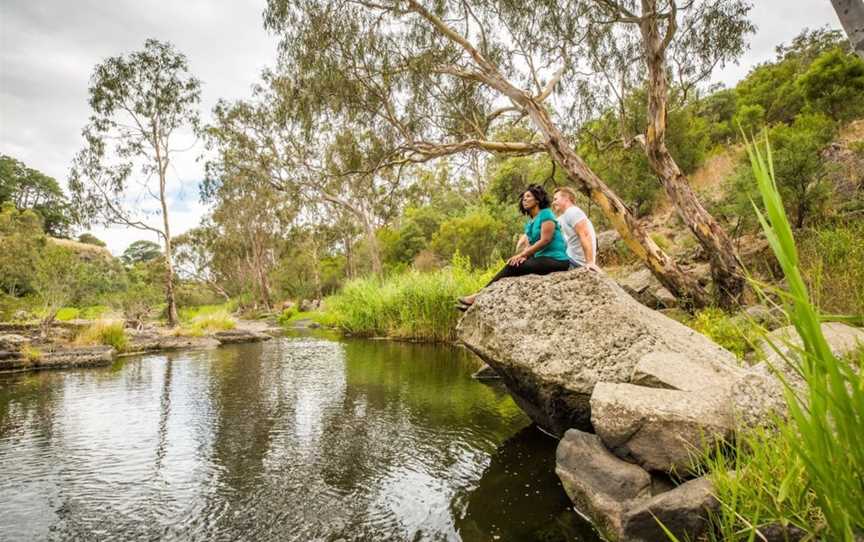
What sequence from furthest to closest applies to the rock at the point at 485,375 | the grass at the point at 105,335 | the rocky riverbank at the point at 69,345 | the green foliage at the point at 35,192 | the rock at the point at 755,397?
the green foliage at the point at 35,192 → the grass at the point at 105,335 → the rocky riverbank at the point at 69,345 → the rock at the point at 485,375 → the rock at the point at 755,397

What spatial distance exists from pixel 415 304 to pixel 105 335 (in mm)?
7845

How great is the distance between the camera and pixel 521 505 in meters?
3.18

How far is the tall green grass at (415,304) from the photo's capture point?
11.4 m

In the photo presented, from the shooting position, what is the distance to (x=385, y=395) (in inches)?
252

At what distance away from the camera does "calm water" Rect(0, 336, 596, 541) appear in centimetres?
296

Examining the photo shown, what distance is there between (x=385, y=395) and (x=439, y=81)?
867 cm

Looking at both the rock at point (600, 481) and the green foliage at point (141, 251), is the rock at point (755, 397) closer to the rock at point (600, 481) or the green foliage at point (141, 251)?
the rock at point (600, 481)

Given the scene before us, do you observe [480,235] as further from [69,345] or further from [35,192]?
[35,192]

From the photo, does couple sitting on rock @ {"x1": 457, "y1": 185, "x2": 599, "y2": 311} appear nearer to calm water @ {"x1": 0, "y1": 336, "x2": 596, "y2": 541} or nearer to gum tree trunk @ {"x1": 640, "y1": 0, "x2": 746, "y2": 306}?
calm water @ {"x1": 0, "y1": 336, "x2": 596, "y2": 541}

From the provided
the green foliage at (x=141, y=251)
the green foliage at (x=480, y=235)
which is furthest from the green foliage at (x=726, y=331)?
the green foliage at (x=141, y=251)

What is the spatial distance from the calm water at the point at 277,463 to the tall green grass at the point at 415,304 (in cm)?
411

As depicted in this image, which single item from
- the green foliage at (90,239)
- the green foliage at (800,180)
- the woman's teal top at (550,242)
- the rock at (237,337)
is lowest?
the rock at (237,337)

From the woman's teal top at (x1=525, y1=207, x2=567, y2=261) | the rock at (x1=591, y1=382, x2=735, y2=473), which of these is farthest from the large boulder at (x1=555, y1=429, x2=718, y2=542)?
the woman's teal top at (x1=525, y1=207, x2=567, y2=261)

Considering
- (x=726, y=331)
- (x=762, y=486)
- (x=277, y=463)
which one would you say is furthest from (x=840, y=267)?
(x=277, y=463)
